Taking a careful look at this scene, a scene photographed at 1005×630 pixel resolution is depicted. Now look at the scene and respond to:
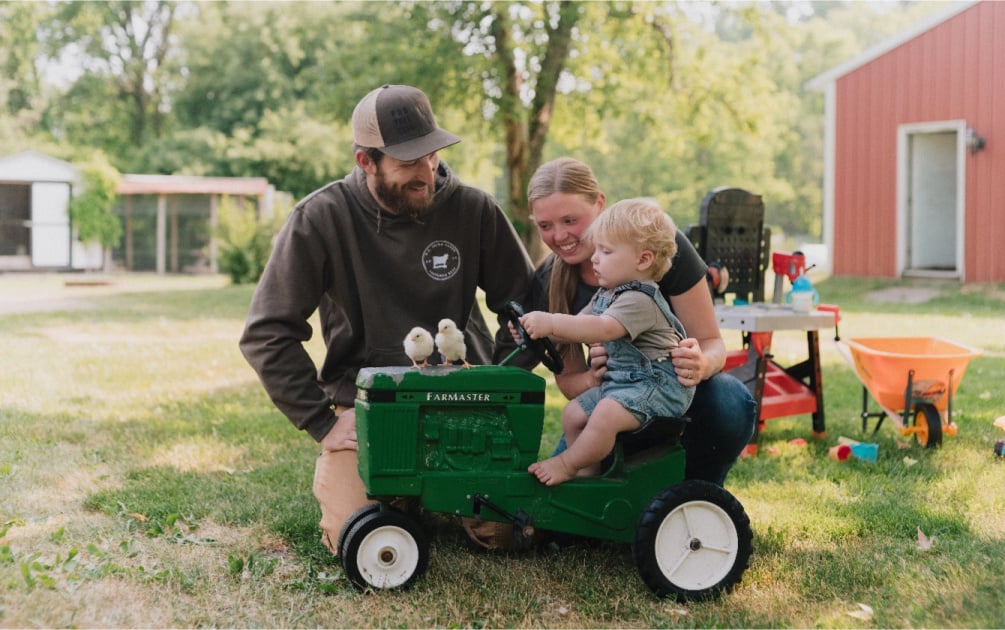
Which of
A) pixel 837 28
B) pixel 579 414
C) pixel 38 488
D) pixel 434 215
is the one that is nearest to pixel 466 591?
pixel 579 414

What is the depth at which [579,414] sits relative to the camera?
339cm

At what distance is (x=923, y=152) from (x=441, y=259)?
15.1 meters

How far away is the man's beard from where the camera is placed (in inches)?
145

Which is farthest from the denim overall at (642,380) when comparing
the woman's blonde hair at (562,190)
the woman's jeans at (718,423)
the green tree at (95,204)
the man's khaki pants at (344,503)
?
the green tree at (95,204)

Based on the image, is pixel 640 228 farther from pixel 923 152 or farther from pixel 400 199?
pixel 923 152

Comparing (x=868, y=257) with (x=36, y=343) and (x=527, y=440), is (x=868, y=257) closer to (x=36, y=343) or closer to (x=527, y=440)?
(x=36, y=343)

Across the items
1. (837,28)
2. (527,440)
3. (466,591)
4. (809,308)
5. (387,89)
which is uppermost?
(837,28)

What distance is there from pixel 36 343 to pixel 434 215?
7.39m

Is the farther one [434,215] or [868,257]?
[868,257]

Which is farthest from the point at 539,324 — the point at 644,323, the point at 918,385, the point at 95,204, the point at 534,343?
the point at 95,204

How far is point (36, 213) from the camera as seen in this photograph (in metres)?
27.2

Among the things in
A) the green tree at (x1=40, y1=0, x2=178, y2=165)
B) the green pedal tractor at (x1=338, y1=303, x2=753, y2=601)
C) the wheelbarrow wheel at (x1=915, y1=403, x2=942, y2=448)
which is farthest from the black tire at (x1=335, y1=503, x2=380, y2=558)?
the green tree at (x1=40, y1=0, x2=178, y2=165)

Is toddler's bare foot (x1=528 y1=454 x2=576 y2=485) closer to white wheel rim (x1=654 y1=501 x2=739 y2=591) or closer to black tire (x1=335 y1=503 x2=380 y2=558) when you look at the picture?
white wheel rim (x1=654 y1=501 x2=739 y2=591)

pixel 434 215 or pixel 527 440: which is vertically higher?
pixel 434 215
